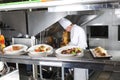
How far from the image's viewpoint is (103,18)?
3332 millimetres

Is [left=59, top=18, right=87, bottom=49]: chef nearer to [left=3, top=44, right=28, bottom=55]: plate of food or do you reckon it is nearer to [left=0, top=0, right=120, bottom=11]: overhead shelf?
[left=3, top=44, right=28, bottom=55]: plate of food

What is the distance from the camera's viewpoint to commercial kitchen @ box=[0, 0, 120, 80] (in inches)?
37.2

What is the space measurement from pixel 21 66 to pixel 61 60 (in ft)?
3.00

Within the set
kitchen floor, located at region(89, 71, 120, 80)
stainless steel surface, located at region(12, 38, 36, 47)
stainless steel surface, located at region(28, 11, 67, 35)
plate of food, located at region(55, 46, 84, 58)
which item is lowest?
kitchen floor, located at region(89, 71, 120, 80)

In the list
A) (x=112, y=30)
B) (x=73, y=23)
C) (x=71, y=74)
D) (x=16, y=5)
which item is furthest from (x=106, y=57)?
(x=112, y=30)

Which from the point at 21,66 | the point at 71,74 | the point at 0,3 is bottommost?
the point at 71,74

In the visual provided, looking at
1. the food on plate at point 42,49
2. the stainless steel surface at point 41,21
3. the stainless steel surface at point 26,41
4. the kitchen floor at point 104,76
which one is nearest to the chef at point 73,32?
the kitchen floor at point 104,76

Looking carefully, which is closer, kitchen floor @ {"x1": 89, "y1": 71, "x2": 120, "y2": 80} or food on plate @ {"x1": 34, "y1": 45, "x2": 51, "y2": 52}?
food on plate @ {"x1": 34, "y1": 45, "x2": 51, "y2": 52}

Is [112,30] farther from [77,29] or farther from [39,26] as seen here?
[39,26]

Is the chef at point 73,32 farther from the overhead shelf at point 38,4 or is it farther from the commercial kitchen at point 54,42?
the overhead shelf at point 38,4

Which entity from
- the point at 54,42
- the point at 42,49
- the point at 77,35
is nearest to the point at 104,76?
the point at 77,35

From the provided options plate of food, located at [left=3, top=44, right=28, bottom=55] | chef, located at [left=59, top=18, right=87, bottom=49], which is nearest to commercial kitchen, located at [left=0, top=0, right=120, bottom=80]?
plate of food, located at [left=3, top=44, right=28, bottom=55]

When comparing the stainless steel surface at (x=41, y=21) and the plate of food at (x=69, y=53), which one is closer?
the plate of food at (x=69, y=53)

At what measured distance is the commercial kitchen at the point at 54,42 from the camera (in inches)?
37.2
